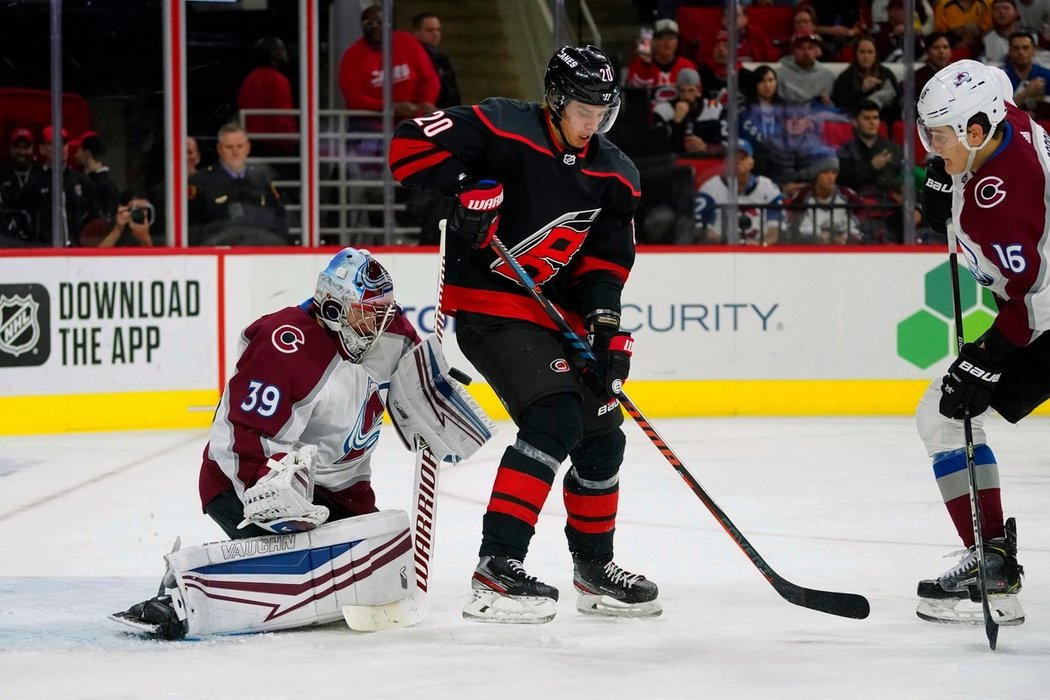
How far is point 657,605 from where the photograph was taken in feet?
10.9

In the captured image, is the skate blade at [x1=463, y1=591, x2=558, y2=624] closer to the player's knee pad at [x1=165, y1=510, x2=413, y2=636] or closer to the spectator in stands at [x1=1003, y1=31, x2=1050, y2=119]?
the player's knee pad at [x1=165, y1=510, x2=413, y2=636]

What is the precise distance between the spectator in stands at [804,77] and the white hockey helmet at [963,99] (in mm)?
4503

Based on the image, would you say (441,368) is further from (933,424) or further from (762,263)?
(762,263)

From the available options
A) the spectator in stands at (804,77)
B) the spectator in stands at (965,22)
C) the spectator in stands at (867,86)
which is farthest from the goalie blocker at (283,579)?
the spectator in stands at (965,22)

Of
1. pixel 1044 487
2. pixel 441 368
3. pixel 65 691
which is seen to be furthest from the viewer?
pixel 1044 487

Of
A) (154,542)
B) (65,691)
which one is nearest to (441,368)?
(65,691)

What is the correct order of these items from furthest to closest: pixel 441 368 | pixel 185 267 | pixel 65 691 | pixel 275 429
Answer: pixel 185 267 → pixel 441 368 → pixel 275 429 → pixel 65 691

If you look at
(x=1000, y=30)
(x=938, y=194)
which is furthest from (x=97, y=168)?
(x=938, y=194)

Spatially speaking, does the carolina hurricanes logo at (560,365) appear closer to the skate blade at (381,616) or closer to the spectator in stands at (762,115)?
the skate blade at (381,616)

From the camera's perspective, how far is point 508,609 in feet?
10.3

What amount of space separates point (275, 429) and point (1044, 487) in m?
2.96

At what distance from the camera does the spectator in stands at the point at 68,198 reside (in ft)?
22.0

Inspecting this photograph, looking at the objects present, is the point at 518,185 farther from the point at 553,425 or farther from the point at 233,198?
the point at 233,198

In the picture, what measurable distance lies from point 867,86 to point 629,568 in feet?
14.6
